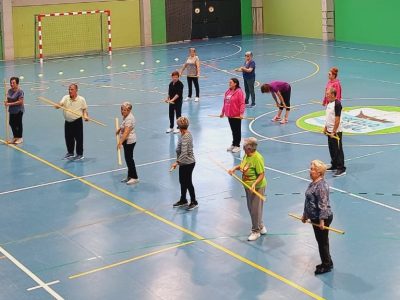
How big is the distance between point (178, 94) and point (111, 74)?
11935mm

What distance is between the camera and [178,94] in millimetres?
21156

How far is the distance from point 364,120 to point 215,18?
23218 millimetres

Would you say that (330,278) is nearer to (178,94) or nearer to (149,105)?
(178,94)

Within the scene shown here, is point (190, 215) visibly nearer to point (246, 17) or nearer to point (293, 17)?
point (293, 17)

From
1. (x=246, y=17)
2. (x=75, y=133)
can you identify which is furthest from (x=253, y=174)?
(x=246, y=17)

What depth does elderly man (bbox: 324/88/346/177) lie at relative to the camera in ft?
54.1

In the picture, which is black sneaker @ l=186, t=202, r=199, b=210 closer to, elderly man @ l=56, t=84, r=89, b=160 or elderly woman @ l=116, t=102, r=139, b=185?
elderly woman @ l=116, t=102, r=139, b=185

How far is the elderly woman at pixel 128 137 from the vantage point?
55.2ft

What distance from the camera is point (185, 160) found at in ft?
49.4

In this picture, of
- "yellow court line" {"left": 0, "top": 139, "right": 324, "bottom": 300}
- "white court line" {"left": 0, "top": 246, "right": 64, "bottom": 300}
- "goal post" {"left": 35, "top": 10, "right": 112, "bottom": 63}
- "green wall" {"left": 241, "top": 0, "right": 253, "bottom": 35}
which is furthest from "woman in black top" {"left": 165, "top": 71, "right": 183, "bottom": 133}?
"green wall" {"left": 241, "top": 0, "right": 253, "bottom": 35}

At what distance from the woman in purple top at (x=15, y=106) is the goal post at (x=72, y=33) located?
17.0 meters

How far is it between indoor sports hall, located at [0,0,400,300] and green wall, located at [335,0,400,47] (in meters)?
0.09

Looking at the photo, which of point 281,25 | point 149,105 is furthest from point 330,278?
point 281,25

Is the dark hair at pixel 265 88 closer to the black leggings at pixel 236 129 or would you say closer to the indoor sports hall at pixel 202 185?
the indoor sports hall at pixel 202 185
